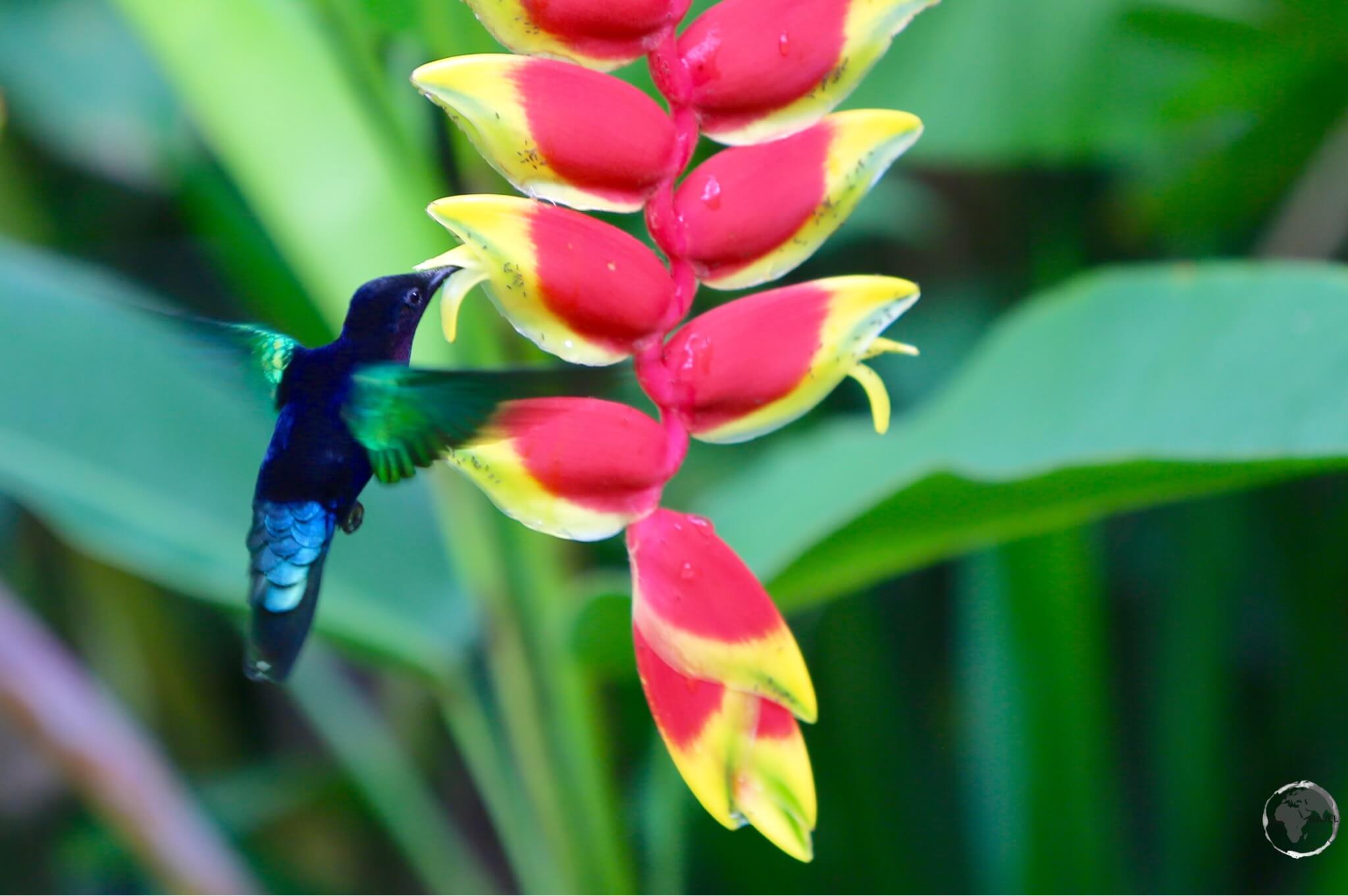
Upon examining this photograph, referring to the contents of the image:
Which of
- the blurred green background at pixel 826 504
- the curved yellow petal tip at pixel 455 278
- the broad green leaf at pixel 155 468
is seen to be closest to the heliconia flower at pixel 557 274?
the curved yellow petal tip at pixel 455 278

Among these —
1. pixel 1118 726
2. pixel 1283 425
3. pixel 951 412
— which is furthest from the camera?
pixel 1118 726

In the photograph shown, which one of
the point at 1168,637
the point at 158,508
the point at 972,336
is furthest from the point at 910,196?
the point at 158,508

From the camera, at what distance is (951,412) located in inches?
25.9

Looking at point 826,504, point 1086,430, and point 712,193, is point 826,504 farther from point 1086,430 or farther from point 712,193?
point 712,193

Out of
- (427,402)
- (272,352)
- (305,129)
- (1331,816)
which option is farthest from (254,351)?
(1331,816)

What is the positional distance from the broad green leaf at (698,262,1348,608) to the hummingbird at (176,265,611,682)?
0.23m

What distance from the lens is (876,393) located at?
292mm

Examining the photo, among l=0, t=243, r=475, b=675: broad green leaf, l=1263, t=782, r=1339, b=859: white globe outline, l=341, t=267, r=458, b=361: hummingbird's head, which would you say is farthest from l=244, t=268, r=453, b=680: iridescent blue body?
l=1263, t=782, r=1339, b=859: white globe outline

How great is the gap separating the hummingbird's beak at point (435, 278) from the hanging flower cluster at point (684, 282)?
2 centimetres

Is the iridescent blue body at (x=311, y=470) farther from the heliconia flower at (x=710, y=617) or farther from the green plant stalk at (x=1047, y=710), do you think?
the green plant stalk at (x=1047, y=710)

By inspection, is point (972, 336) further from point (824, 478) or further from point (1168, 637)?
point (824, 478)

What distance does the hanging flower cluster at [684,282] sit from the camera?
0.26 m

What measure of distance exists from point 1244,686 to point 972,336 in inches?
14.5

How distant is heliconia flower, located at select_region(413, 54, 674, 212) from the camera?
25 centimetres
